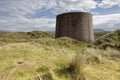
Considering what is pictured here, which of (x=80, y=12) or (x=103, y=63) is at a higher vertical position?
(x=80, y=12)

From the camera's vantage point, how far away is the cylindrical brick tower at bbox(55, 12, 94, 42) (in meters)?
18.3

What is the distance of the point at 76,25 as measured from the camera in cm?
1827

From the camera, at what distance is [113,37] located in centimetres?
1681

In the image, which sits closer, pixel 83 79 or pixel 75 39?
pixel 83 79

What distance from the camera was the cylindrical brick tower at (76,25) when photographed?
18297mm

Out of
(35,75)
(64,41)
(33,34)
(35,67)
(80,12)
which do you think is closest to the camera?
(35,75)

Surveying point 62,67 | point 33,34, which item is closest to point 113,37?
point 62,67

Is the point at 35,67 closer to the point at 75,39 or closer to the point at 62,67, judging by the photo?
the point at 62,67

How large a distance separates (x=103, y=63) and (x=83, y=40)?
12.8 m

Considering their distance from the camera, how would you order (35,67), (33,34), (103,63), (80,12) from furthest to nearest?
(33,34)
(80,12)
(103,63)
(35,67)

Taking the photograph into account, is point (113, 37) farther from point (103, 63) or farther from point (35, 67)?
point (35, 67)

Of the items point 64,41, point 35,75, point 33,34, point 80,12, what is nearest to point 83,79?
point 35,75

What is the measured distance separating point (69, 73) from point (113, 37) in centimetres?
1331

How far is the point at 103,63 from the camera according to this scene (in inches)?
236
